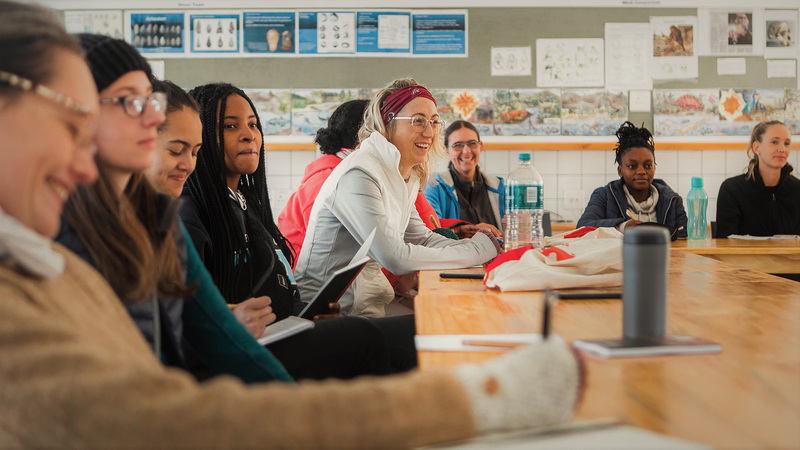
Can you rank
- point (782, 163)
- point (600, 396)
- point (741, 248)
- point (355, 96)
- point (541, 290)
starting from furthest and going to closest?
point (355, 96) → point (782, 163) → point (741, 248) → point (541, 290) → point (600, 396)

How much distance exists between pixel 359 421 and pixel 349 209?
1.64 m

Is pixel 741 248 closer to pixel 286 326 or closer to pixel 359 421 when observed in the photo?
pixel 286 326

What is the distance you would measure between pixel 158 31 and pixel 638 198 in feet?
11.7

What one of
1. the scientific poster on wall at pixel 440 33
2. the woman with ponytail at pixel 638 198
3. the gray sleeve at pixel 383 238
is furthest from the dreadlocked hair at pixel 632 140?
the gray sleeve at pixel 383 238

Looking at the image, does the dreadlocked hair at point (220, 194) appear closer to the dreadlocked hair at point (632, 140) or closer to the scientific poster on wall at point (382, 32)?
the dreadlocked hair at point (632, 140)

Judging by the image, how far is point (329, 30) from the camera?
4762 millimetres

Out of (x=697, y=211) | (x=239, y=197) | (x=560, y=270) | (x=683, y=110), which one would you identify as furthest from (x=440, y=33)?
(x=560, y=270)

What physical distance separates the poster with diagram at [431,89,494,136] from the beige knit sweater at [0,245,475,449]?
14.1 feet

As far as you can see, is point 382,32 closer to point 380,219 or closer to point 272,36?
point 272,36

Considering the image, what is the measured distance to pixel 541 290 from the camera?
157cm

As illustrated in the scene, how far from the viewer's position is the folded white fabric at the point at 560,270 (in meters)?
1.54

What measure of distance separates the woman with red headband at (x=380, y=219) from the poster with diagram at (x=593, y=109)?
7.84 ft

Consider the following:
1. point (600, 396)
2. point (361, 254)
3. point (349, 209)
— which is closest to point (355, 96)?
point (349, 209)

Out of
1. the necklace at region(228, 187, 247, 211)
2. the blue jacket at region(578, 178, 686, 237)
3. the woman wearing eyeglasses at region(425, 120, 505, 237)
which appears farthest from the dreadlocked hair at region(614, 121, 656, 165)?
the necklace at region(228, 187, 247, 211)
